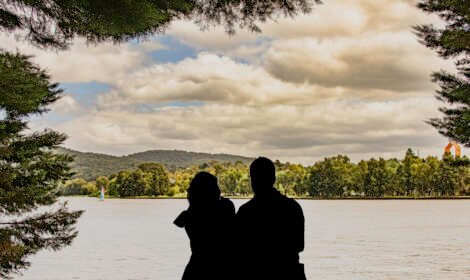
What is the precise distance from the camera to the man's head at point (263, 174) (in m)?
5.19

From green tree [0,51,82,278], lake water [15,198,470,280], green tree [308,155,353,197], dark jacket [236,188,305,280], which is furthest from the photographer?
green tree [308,155,353,197]

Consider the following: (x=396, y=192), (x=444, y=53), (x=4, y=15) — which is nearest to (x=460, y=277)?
(x=444, y=53)

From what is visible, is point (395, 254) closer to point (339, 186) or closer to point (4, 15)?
point (4, 15)

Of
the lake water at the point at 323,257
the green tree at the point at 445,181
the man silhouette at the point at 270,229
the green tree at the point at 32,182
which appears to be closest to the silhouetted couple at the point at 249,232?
the man silhouette at the point at 270,229

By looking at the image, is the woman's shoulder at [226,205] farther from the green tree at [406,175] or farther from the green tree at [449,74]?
the green tree at [406,175]

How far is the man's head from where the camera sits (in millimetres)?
5191

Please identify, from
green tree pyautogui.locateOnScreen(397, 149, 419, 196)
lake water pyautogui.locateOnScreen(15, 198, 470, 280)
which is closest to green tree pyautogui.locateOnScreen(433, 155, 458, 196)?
green tree pyautogui.locateOnScreen(397, 149, 419, 196)

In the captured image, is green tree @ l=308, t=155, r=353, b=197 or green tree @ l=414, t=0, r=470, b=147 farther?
green tree @ l=308, t=155, r=353, b=197

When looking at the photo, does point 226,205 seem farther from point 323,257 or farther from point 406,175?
point 406,175

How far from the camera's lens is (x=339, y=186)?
650 ft

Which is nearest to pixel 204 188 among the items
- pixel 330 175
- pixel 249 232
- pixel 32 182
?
pixel 249 232

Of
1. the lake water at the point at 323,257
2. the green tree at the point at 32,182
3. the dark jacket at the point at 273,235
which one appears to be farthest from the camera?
the lake water at the point at 323,257

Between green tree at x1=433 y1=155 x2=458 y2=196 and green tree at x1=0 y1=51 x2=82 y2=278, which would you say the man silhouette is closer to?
green tree at x1=0 y1=51 x2=82 y2=278

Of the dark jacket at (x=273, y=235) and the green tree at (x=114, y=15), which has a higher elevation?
the green tree at (x=114, y=15)
